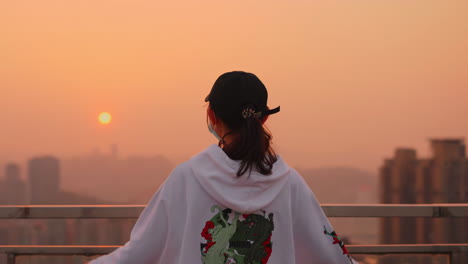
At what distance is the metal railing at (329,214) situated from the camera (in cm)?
403

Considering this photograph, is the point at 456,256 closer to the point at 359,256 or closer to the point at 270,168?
the point at 359,256

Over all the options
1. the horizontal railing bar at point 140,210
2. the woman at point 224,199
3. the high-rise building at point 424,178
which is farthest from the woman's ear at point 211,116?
Answer: the high-rise building at point 424,178

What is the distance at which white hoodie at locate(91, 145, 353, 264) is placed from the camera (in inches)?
83.7

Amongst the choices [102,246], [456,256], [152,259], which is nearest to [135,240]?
[152,259]

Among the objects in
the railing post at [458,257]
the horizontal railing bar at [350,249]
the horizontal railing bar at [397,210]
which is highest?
the horizontal railing bar at [397,210]

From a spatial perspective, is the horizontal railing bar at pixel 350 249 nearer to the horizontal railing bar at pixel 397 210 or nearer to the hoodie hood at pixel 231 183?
the horizontal railing bar at pixel 397 210

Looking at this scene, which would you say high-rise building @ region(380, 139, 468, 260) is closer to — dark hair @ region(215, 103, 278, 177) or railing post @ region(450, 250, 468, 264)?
railing post @ region(450, 250, 468, 264)

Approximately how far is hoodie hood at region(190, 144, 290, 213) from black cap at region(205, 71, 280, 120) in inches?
5.7

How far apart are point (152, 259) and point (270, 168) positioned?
510 millimetres

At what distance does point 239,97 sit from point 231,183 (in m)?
0.30

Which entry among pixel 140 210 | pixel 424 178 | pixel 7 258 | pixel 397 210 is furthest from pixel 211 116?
pixel 424 178

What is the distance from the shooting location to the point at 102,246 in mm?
4270

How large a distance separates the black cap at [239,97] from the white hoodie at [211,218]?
0.14m

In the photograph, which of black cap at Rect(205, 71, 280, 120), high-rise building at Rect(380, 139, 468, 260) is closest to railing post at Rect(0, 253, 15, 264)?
black cap at Rect(205, 71, 280, 120)
